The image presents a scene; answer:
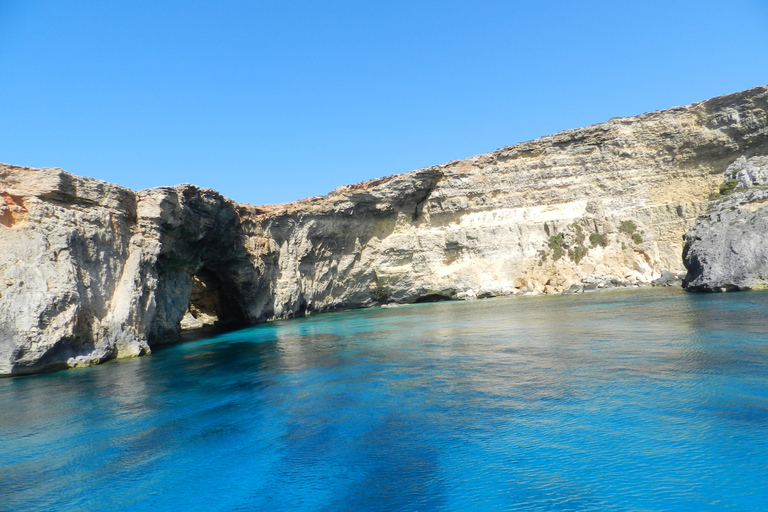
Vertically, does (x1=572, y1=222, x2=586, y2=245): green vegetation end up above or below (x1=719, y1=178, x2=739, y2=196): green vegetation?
below

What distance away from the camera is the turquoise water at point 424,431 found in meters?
5.37

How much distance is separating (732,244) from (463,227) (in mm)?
20122

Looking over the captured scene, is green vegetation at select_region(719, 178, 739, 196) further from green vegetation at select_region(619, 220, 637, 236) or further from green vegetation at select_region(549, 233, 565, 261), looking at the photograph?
green vegetation at select_region(549, 233, 565, 261)

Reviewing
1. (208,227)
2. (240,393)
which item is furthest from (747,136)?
(240,393)

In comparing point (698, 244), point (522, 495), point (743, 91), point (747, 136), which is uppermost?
point (743, 91)

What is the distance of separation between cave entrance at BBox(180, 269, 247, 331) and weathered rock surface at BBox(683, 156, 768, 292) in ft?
87.3

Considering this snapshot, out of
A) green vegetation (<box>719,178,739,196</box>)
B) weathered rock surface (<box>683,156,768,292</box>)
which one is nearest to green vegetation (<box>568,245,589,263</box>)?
green vegetation (<box>719,178,739,196</box>)

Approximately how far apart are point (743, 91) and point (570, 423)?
37011mm

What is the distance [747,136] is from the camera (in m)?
33.2

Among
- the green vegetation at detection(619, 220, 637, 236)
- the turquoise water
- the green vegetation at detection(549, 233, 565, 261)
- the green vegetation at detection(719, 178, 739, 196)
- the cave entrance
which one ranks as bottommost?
the turquoise water

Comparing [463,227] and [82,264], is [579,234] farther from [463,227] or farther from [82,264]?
[82,264]

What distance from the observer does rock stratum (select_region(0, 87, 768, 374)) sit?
949 inches

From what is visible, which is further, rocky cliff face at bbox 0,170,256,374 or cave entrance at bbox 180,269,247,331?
cave entrance at bbox 180,269,247,331

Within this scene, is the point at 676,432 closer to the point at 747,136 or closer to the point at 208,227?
the point at 208,227
